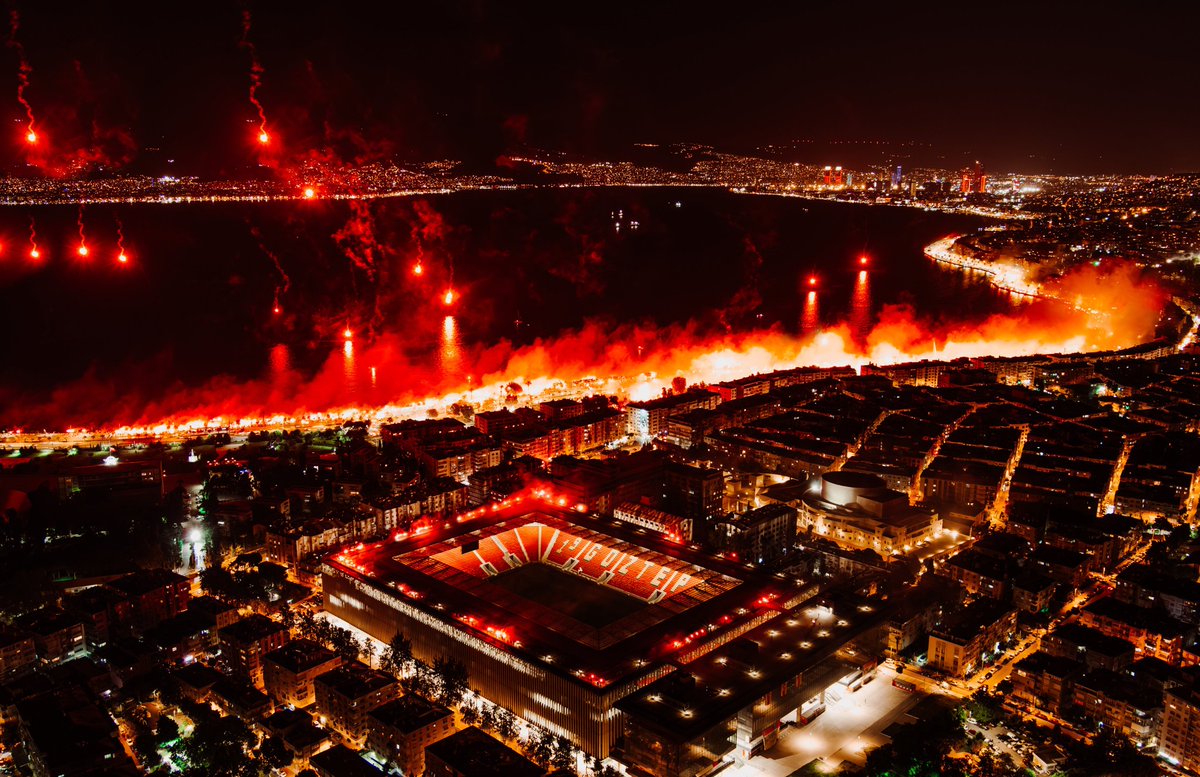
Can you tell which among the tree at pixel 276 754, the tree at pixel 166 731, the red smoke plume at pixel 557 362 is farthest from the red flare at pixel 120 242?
the tree at pixel 276 754

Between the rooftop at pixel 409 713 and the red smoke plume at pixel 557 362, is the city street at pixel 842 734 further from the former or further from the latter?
the red smoke plume at pixel 557 362

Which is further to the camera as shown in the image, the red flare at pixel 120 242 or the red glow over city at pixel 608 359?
the red flare at pixel 120 242

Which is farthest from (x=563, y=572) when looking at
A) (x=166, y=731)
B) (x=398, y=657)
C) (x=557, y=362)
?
(x=557, y=362)

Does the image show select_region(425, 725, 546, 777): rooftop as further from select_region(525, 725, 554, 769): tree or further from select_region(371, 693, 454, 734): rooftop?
select_region(371, 693, 454, 734): rooftop

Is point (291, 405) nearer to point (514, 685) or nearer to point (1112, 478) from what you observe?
point (514, 685)

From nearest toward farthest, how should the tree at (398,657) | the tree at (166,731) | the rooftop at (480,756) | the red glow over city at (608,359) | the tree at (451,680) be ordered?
1. the rooftop at (480,756)
2. the tree at (166,731)
3. the tree at (451,680)
4. the tree at (398,657)
5. the red glow over city at (608,359)

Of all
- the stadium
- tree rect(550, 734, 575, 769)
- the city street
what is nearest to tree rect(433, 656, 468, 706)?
the stadium

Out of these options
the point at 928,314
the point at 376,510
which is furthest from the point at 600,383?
the point at 928,314

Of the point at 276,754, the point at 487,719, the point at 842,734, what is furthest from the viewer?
the point at 487,719

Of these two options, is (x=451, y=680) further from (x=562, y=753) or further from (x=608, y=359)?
(x=608, y=359)
